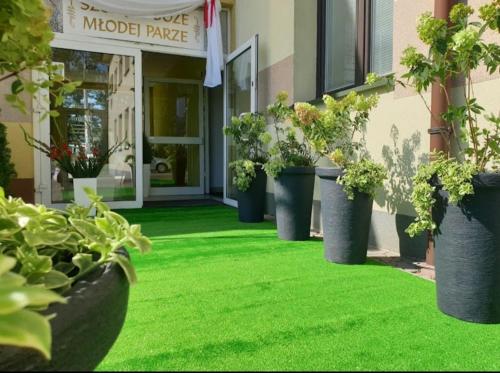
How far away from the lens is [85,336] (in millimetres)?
582

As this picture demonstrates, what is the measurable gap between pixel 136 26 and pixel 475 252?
5102 millimetres

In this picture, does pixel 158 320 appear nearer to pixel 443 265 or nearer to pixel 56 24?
pixel 443 265

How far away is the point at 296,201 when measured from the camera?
3.51 meters

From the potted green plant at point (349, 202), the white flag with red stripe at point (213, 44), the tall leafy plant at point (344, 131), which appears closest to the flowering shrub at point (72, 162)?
the white flag with red stripe at point (213, 44)

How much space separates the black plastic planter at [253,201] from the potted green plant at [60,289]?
3431 mm

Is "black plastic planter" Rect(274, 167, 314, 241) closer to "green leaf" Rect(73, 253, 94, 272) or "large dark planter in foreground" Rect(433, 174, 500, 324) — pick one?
"large dark planter in foreground" Rect(433, 174, 500, 324)

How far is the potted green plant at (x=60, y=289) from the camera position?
50 centimetres

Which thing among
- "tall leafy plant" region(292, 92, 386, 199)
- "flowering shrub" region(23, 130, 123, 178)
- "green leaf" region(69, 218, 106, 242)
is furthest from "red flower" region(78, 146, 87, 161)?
"green leaf" region(69, 218, 106, 242)

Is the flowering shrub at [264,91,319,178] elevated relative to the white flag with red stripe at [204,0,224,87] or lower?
lower

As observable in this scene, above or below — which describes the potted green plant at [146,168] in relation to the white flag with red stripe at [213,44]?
below

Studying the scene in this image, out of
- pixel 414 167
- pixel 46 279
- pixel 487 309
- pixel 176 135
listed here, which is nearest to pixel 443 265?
pixel 487 309

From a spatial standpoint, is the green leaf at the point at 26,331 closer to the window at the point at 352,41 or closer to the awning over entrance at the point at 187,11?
the window at the point at 352,41

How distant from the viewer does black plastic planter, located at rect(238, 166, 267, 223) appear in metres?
4.52

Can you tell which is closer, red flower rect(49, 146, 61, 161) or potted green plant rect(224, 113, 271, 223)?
potted green plant rect(224, 113, 271, 223)
